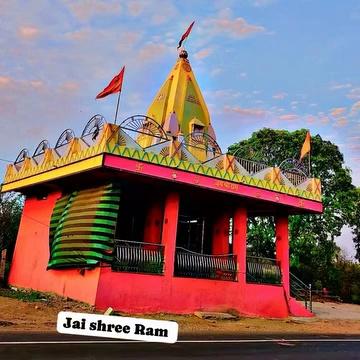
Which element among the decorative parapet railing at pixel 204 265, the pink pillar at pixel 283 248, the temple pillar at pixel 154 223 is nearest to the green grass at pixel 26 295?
the temple pillar at pixel 154 223

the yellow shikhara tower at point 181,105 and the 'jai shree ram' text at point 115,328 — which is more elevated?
the yellow shikhara tower at point 181,105

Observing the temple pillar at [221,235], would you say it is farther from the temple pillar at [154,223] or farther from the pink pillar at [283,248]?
the temple pillar at [154,223]

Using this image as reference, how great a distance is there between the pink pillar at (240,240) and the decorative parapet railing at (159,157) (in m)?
1.52

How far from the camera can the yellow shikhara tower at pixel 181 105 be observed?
21855mm

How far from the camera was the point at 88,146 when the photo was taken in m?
15.9

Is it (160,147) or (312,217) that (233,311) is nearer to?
(160,147)

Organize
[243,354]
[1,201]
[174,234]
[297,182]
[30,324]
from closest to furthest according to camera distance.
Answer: [243,354], [30,324], [174,234], [297,182], [1,201]

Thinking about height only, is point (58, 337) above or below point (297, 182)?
below

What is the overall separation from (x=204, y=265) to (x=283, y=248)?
4.75 meters

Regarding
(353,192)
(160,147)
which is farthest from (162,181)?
(353,192)

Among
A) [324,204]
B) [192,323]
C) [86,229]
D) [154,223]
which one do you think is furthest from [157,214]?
[324,204]

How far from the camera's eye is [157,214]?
1873 cm

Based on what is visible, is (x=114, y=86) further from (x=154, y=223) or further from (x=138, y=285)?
(x=138, y=285)

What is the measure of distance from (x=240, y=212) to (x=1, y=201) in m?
15.9
